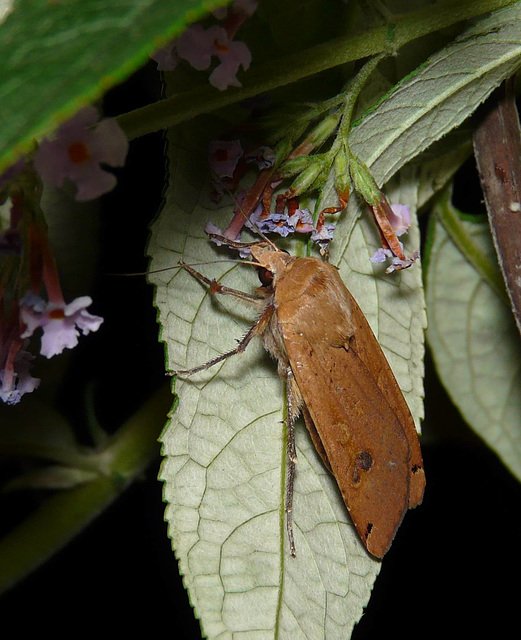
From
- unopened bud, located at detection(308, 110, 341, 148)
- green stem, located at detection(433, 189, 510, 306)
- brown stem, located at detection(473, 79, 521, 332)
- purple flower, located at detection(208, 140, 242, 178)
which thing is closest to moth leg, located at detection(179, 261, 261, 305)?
purple flower, located at detection(208, 140, 242, 178)

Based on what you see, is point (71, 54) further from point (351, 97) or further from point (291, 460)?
point (291, 460)

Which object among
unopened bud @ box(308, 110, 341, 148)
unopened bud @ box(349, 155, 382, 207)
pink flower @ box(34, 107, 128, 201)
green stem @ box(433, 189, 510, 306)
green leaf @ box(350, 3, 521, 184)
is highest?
green stem @ box(433, 189, 510, 306)

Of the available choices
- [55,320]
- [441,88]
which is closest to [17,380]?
[55,320]

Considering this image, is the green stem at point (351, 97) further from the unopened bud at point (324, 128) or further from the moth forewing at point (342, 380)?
the moth forewing at point (342, 380)

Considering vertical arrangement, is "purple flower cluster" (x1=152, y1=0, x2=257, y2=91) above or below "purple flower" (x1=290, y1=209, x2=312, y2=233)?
above

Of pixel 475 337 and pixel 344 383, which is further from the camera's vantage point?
pixel 475 337

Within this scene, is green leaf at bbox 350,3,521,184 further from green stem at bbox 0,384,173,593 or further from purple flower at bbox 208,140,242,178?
green stem at bbox 0,384,173,593

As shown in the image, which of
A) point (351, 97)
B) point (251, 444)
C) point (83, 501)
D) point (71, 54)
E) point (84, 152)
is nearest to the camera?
point (71, 54)
